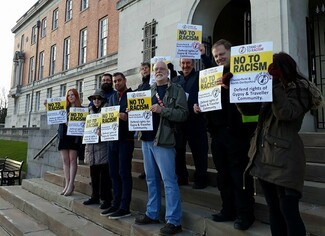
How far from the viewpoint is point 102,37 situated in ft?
75.4

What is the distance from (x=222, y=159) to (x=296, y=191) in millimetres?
1073

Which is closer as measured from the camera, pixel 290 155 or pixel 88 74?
pixel 290 155

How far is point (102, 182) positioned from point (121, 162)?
1.00 metres

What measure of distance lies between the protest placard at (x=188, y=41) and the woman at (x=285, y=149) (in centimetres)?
262

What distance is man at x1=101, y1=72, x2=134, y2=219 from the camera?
4.18 metres

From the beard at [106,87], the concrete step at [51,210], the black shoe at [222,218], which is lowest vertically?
the concrete step at [51,210]

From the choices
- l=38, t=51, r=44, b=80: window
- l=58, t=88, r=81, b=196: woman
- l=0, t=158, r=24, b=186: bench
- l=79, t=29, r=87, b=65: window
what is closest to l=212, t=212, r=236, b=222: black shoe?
l=58, t=88, r=81, b=196: woman

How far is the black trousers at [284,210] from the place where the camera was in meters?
2.23

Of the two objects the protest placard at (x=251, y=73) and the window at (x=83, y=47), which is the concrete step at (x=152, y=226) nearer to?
the protest placard at (x=251, y=73)

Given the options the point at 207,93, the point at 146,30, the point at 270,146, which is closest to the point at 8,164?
the point at 146,30

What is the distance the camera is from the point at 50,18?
31344 millimetres

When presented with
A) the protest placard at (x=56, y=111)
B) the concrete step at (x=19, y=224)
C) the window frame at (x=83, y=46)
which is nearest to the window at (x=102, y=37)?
the window frame at (x=83, y=46)

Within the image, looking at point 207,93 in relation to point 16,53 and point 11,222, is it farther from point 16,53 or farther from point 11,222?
point 16,53

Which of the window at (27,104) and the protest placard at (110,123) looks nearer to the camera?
the protest placard at (110,123)
